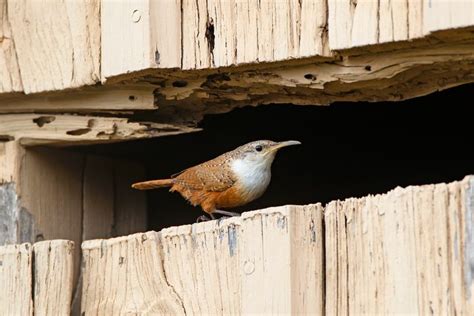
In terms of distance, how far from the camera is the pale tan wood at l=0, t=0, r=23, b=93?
3879 mm

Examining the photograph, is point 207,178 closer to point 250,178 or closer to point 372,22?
point 250,178

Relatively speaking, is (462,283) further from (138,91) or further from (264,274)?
(138,91)

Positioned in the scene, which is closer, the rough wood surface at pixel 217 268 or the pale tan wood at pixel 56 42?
the rough wood surface at pixel 217 268

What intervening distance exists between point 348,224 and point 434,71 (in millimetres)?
615

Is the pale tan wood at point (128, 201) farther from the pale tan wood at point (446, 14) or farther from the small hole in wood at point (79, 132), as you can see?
the pale tan wood at point (446, 14)

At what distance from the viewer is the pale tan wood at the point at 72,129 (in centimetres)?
390

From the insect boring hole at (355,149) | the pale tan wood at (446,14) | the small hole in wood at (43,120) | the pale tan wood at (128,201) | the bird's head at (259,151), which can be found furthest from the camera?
the insect boring hole at (355,149)

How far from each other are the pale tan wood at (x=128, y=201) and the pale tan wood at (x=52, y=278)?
95 centimetres

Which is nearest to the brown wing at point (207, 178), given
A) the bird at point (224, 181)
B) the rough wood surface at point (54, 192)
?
the bird at point (224, 181)

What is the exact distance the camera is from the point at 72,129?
396 cm

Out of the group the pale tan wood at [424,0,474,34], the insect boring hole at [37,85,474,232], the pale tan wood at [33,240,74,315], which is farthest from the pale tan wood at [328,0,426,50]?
the insect boring hole at [37,85,474,232]

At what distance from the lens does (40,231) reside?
159 inches

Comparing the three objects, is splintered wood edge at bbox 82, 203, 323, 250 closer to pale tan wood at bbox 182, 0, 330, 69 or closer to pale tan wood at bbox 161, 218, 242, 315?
pale tan wood at bbox 161, 218, 242, 315

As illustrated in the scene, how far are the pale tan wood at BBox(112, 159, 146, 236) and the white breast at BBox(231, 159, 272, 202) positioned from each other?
0.40m
